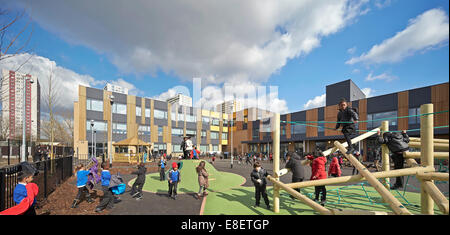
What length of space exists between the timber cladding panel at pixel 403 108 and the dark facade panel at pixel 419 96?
38cm

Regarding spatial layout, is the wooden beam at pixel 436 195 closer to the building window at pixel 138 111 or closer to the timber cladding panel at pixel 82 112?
the timber cladding panel at pixel 82 112

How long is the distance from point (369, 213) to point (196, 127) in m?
46.5

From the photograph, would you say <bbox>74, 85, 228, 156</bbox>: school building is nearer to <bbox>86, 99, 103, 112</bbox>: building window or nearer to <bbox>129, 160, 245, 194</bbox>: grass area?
<bbox>86, 99, 103, 112</bbox>: building window

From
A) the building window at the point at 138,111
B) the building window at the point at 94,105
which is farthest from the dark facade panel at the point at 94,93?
the building window at the point at 138,111

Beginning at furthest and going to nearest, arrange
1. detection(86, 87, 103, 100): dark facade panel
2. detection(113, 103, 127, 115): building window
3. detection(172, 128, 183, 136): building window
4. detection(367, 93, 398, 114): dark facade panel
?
detection(172, 128, 183, 136): building window < detection(113, 103, 127, 115): building window < detection(86, 87, 103, 100): dark facade panel < detection(367, 93, 398, 114): dark facade panel

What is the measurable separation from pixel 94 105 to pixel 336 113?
4411 centimetres

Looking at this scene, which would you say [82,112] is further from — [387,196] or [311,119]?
[311,119]

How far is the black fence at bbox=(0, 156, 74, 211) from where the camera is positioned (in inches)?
196

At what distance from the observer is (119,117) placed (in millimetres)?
35656

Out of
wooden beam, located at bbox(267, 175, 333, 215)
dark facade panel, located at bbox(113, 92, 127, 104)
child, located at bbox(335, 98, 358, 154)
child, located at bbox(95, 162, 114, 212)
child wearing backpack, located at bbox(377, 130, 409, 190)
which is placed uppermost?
dark facade panel, located at bbox(113, 92, 127, 104)

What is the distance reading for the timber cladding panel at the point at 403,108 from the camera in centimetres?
2345

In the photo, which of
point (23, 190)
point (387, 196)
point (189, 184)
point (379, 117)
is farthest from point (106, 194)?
point (379, 117)

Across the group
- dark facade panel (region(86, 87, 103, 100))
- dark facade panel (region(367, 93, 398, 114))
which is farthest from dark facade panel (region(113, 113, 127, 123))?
dark facade panel (region(367, 93, 398, 114))

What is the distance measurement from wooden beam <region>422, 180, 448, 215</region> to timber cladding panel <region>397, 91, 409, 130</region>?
28121 millimetres
